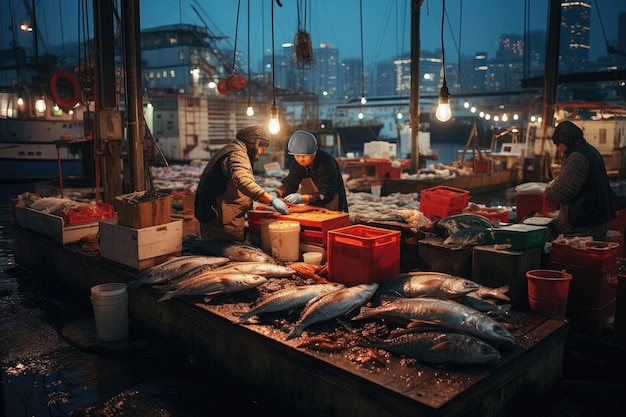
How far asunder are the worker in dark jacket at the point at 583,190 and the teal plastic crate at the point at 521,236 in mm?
1079

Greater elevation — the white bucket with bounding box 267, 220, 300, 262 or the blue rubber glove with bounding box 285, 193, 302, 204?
the blue rubber glove with bounding box 285, 193, 302, 204

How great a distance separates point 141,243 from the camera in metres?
6.30

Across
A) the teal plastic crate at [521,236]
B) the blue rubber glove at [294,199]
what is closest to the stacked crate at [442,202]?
the blue rubber glove at [294,199]

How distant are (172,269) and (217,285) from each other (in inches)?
39.6

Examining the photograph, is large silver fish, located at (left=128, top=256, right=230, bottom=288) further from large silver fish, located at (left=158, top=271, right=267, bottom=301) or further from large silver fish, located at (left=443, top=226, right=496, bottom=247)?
large silver fish, located at (left=443, top=226, right=496, bottom=247)

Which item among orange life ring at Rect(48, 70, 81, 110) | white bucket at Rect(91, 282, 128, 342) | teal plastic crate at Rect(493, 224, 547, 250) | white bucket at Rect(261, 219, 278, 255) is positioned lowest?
white bucket at Rect(91, 282, 128, 342)

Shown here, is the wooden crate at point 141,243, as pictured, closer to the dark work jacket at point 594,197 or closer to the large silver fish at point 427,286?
the large silver fish at point 427,286

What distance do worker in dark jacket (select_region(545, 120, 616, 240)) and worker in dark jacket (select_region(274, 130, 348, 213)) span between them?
2.98 metres

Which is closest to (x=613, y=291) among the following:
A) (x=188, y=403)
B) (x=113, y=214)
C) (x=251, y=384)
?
(x=251, y=384)

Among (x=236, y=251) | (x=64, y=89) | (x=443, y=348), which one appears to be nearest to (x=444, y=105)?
(x=236, y=251)

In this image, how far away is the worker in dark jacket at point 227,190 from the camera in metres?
6.78

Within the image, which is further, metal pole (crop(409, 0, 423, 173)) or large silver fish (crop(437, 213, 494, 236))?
metal pole (crop(409, 0, 423, 173))

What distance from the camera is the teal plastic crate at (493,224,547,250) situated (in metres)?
5.11

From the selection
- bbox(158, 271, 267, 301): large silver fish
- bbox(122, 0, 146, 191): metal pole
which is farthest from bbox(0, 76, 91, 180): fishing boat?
bbox(158, 271, 267, 301): large silver fish
